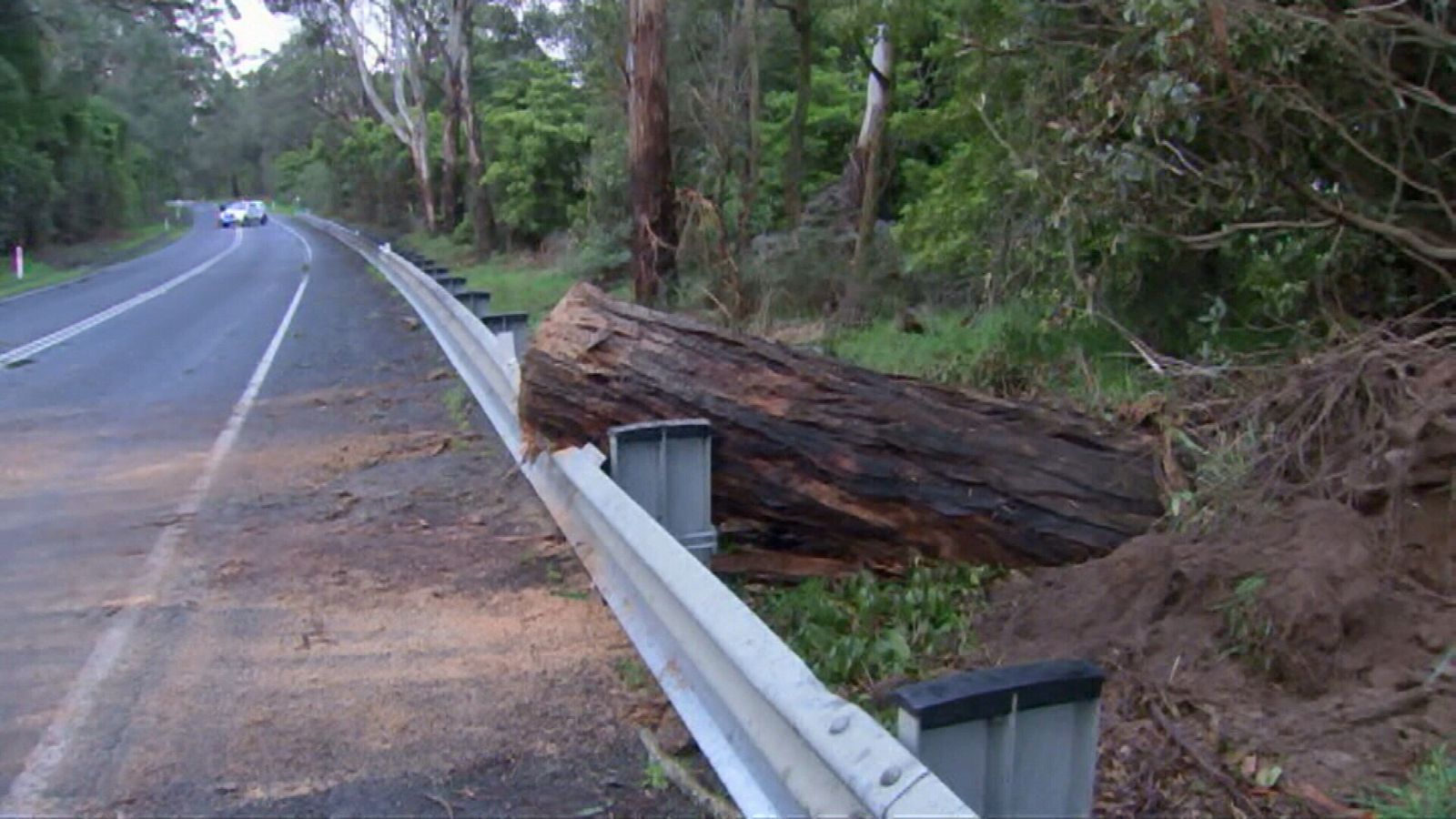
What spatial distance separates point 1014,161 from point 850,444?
3.18 meters

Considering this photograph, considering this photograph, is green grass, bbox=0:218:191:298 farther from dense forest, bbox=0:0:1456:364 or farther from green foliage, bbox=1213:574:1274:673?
green foliage, bbox=1213:574:1274:673

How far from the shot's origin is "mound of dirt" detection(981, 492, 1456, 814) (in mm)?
3705

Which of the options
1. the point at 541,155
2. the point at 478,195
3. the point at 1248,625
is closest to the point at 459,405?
the point at 1248,625

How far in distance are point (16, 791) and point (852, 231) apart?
13619mm

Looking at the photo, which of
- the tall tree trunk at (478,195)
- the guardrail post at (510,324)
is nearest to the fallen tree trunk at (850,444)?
the guardrail post at (510,324)

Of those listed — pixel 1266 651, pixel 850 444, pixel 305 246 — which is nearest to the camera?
pixel 1266 651

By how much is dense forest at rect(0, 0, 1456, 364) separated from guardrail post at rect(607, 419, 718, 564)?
2.53 meters

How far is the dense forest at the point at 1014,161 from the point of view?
21.9ft

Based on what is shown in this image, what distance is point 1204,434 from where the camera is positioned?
5.68 m

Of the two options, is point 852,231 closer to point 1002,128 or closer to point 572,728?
point 1002,128

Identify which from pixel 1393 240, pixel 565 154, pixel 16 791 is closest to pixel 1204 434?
pixel 1393 240

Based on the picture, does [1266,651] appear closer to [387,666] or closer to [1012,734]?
[1012,734]


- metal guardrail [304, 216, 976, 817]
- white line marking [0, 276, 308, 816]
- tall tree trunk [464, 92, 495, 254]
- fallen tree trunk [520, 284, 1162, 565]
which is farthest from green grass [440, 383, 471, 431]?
tall tree trunk [464, 92, 495, 254]

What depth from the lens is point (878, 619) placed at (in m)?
5.41
